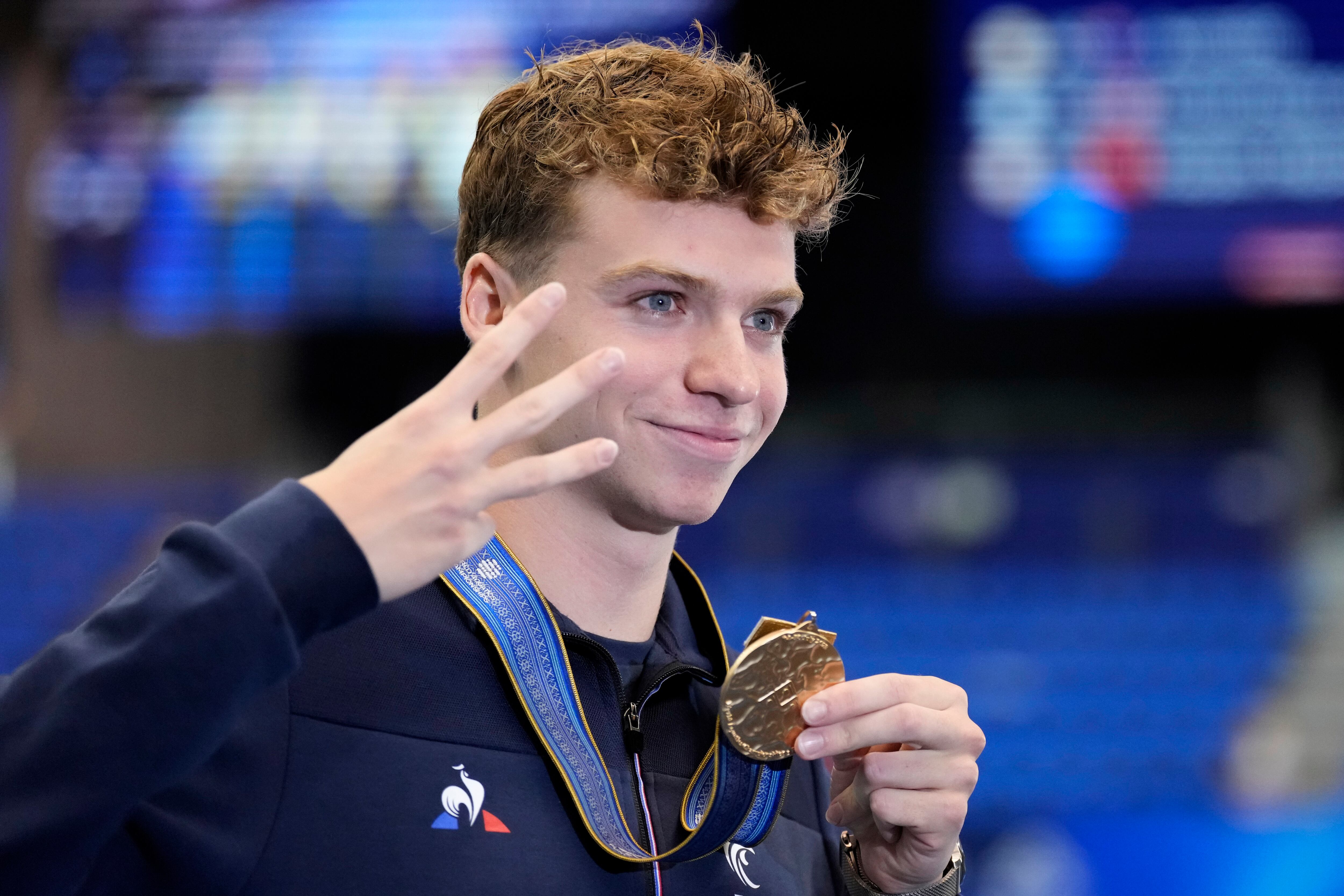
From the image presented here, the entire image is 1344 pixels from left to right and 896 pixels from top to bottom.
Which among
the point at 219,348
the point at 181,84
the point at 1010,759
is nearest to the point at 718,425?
the point at 1010,759

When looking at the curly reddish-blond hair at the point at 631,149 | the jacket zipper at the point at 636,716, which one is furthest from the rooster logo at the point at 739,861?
the curly reddish-blond hair at the point at 631,149

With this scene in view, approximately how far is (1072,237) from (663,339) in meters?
5.27

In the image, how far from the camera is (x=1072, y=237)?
20.2 ft

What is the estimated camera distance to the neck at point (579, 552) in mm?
1452

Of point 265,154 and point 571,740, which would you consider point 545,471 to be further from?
point 265,154

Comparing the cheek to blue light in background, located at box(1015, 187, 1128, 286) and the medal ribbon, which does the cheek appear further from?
blue light in background, located at box(1015, 187, 1128, 286)

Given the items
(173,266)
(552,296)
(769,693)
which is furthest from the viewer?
(173,266)

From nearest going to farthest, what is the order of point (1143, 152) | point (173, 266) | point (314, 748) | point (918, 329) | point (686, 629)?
point (314, 748) < point (686, 629) < point (1143, 152) < point (173, 266) < point (918, 329)

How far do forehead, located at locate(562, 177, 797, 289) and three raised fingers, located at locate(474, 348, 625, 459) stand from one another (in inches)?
13.3

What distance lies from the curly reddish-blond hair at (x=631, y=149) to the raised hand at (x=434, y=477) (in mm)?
468

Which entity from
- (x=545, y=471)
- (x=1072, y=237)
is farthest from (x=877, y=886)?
(x=1072, y=237)

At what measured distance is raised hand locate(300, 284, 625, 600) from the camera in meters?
0.98

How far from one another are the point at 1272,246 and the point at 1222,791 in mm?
2621

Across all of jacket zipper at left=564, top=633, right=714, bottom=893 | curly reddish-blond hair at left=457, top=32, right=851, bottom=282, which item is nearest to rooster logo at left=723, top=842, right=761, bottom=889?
jacket zipper at left=564, top=633, right=714, bottom=893
